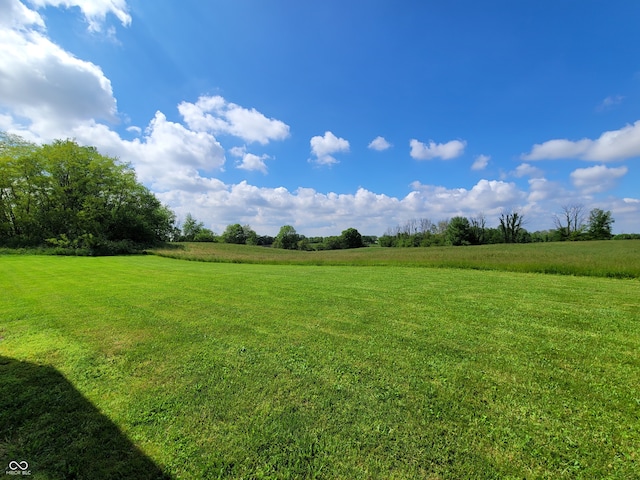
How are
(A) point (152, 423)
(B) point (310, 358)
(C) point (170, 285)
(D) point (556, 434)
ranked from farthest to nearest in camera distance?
(C) point (170, 285) → (B) point (310, 358) → (A) point (152, 423) → (D) point (556, 434)

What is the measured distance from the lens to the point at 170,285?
1049cm

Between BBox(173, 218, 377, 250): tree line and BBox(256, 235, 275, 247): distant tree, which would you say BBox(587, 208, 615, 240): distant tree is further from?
BBox(256, 235, 275, 247): distant tree

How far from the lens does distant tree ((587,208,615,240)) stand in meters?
59.6

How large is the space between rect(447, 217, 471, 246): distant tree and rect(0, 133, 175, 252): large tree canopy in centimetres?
7289

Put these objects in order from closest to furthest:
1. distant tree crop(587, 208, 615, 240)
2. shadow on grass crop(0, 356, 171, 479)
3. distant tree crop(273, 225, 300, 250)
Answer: shadow on grass crop(0, 356, 171, 479), distant tree crop(587, 208, 615, 240), distant tree crop(273, 225, 300, 250)

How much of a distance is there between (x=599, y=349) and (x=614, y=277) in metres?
12.2

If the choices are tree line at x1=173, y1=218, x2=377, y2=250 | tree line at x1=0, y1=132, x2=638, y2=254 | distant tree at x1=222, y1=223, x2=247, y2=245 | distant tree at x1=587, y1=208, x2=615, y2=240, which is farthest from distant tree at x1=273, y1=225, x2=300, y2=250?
distant tree at x1=587, y1=208, x2=615, y2=240

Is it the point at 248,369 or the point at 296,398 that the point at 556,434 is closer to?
the point at 296,398

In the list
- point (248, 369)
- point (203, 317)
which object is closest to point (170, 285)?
point (203, 317)

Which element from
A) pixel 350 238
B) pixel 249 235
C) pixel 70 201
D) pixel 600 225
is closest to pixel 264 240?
pixel 249 235

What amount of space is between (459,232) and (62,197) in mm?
81715

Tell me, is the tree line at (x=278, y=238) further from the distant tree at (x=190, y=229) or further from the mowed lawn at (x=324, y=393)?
the mowed lawn at (x=324, y=393)

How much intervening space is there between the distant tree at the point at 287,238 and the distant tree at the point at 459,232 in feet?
171
